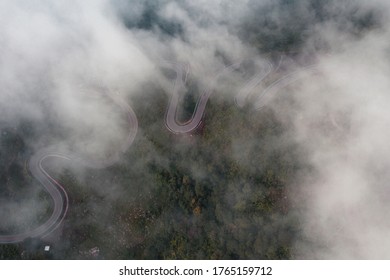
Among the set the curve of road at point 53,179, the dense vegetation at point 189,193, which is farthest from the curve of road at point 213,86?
the curve of road at point 53,179

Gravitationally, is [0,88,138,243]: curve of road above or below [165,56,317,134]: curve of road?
below

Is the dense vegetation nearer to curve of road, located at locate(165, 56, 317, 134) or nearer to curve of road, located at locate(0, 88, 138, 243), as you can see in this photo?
curve of road, located at locate(0, 88, 138, 243)

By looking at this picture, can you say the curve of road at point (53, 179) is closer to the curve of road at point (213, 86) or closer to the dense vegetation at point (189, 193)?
the dense vegetation at point (189, 193)

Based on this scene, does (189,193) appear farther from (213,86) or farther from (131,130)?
(213,86)

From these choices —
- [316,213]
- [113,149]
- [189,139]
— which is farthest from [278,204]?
[113,149]

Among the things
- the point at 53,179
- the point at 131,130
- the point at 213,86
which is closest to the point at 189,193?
the point at 131,130

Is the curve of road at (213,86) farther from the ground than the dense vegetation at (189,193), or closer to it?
farther from the ground

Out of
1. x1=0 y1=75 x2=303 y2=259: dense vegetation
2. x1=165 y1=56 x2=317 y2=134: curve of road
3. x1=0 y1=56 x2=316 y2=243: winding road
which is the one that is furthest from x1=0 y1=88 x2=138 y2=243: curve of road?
x1=165 y1=56 x2=317 y2=134: curve of road

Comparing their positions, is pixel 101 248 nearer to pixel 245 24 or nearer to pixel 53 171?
pixel 53 171

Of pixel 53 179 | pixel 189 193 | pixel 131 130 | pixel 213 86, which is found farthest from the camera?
pixel 131 130
